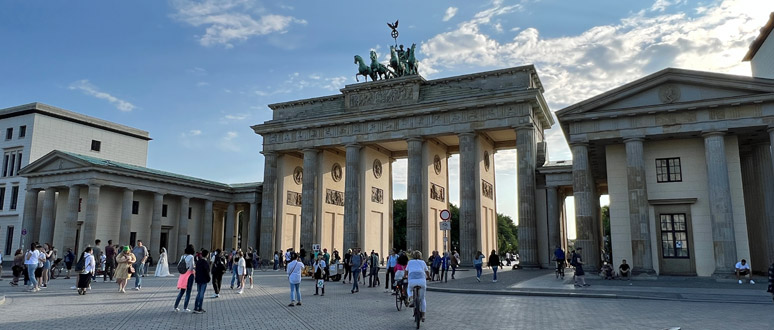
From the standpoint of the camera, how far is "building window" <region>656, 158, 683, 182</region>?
27078mm

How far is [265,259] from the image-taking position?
154 feet

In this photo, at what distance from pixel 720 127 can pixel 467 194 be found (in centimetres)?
1790

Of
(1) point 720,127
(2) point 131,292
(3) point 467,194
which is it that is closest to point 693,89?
(1) point 720,127

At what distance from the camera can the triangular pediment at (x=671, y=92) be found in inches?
967

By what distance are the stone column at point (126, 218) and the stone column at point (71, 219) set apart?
348 cm

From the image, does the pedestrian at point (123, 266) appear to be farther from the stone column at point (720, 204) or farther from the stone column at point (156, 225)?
the stone column at point (156, 225)

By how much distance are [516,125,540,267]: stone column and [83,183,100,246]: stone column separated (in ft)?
113

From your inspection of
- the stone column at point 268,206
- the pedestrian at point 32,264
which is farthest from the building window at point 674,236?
the stone column at point 268,206

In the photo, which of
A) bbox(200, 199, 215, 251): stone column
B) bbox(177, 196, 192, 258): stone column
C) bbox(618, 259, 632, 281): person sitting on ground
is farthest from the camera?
bbox(200, 199, 215, 251): stone column

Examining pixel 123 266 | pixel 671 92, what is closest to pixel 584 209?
pixel 671 92

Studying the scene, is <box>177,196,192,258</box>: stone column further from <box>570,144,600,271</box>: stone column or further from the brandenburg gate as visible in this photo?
<box>570,144,600,271</box>: stone column

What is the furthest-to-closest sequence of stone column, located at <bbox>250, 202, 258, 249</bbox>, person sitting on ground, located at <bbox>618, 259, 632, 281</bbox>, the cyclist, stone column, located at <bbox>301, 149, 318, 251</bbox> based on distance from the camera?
stone column, located at <bbox>250, 202, 258, 249</bbox>
stone column, located at <bbox>301, 149, 318, 251</bbox>
person sitting on ground, located at <bbox>618, 259, 632, 281</bbox>
the cyclist

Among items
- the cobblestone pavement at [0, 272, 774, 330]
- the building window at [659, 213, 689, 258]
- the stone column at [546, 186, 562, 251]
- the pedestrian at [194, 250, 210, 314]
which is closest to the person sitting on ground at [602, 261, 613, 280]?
the building window at [659, 213, 689, 258]

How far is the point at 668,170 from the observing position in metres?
27.3
